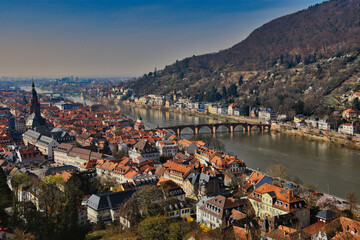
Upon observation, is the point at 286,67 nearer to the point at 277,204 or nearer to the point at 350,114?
the point at 350,114

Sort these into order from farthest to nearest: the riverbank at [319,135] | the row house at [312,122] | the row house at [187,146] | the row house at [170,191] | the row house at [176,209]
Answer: the row house at [312,122] < the riverbank at [319,135] < the row house at [187,146] < the row house at [170,191] < the row house at [176,209]

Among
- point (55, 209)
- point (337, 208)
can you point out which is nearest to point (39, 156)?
point (55, 209)

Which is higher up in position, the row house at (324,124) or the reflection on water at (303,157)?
the row house at (324,124)

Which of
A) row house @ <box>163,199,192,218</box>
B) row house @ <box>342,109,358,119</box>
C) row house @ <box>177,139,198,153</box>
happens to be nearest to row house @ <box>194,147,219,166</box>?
row house @ <box>177,139,198,153</box>

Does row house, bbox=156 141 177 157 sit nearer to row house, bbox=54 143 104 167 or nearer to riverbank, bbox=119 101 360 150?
row house, bbox=54 143 104 167

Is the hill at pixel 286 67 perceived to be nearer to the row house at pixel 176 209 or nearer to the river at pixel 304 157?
the river at pixel 304 157

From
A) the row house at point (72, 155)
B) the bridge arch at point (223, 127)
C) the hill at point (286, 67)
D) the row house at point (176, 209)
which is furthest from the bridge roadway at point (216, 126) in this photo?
the row house at point (176, 209)

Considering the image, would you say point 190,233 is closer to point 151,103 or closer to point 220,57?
point 151,103

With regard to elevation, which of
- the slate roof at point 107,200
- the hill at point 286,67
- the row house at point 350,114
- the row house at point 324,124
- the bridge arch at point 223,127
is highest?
the hill at point 286,67
